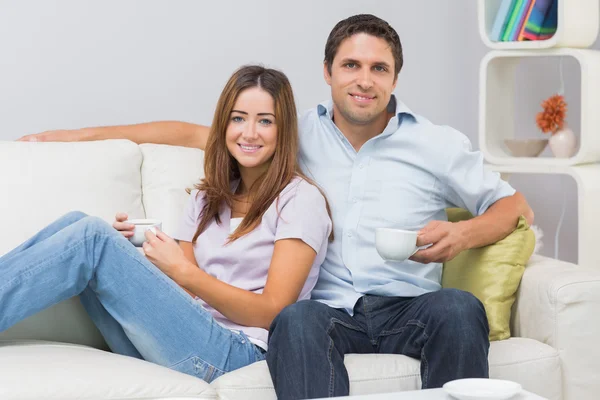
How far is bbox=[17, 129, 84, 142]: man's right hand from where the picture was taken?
242cm

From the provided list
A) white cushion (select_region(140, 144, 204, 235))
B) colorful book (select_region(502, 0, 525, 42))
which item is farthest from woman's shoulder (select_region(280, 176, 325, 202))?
colorful book (select_region(502, 0, 525, 42))

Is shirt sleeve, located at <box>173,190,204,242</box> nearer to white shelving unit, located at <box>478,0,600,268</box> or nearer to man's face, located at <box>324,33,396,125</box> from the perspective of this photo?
man's face, located at <box>324,33,396,125</box>

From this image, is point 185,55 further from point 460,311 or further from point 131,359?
point 460,311

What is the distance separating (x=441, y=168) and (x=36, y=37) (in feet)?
4.82

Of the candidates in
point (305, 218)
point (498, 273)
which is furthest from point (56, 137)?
point (498, 273)

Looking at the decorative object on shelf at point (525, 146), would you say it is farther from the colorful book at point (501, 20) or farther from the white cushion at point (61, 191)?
the white cushion at point (61, 191)

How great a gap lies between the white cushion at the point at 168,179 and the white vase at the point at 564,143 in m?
1.32

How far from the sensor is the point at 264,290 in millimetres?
1885

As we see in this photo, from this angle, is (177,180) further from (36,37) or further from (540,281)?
(540,281)

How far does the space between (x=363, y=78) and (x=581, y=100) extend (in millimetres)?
1161

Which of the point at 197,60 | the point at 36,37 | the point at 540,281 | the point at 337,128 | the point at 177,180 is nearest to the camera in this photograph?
the point at 540,281

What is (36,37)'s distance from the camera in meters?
2.77

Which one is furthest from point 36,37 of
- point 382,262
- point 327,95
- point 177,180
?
point 382,262

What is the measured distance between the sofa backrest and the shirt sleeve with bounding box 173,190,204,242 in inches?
6.8
